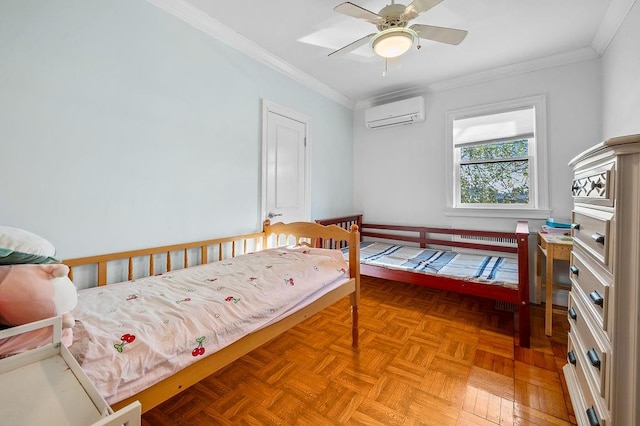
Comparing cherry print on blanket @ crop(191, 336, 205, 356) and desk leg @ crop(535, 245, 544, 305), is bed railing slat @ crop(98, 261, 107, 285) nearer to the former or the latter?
cherry print on blanket @ crop(191, 336, 205, 356)

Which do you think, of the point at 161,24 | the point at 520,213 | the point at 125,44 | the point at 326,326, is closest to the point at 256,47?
the point at 161,24

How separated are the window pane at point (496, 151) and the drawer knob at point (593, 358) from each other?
2.41m

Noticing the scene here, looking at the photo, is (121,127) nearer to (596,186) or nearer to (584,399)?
(596,186)

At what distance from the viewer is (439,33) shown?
1.71 meters

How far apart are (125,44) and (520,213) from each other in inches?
142

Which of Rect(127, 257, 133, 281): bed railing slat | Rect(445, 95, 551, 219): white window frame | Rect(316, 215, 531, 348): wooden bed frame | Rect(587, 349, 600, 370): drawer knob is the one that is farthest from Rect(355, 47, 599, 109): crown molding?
Rect(127, 257, 133, 281): bed railing slat

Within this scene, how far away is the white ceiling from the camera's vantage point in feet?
6.31

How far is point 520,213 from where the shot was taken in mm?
2861

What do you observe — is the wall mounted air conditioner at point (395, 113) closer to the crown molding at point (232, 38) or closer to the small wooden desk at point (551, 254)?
the crown molding at point (232, 38)

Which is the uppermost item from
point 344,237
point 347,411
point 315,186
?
point 315,186

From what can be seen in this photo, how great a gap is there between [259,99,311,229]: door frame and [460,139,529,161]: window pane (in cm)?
182

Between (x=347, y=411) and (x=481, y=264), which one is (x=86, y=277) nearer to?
(x=347, y=411)

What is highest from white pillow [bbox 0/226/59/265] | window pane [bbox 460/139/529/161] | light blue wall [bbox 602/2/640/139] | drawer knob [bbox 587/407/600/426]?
light blue wall [bbox 602/2/640/139]

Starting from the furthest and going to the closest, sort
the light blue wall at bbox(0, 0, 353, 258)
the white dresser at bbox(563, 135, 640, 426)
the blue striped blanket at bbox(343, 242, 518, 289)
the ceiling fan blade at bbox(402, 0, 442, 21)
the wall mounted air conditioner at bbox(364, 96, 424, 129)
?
the wall mounted air conditioner at bbox(364, 96, 424, 129), the blue striped blanket at bbox(343, 242, 518, 289), the ceiling fan blade at bbox(402, 0, 442, 21), the light blue wall at bbox(0, 0, 353, 258), the white dresser at bbox(563, 135, 640, 426)
